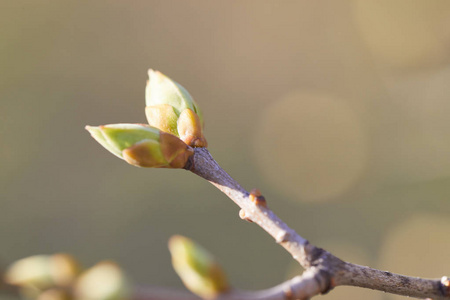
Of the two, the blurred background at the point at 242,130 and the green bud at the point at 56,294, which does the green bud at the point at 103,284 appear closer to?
the green bud at the point at 56,294

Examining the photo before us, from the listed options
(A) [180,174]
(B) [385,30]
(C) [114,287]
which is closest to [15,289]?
(C) [114,287]

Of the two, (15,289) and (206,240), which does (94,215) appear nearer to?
(206,240)

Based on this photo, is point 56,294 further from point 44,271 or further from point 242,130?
point 242,130

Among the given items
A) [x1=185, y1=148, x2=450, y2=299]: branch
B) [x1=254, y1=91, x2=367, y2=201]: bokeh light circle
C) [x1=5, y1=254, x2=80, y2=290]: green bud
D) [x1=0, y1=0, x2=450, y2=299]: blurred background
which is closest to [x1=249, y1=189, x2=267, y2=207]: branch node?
[x1=185, y1=148, x2=450, y2=299]: branch

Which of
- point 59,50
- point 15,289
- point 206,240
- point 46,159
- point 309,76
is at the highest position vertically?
point 309,76

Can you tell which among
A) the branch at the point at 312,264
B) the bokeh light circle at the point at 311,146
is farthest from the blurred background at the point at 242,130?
the branch at the point at 312,264
